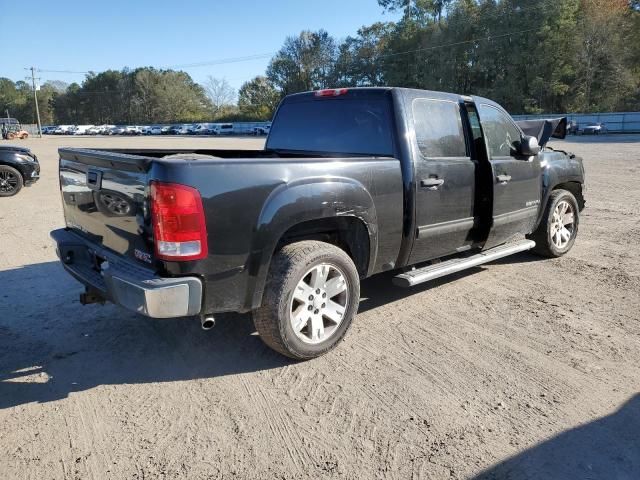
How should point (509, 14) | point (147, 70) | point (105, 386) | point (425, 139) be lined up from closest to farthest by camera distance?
point (105, 386) < point (425, 139) < point (509, 14) < point (147, 70)

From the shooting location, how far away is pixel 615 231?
7.53m

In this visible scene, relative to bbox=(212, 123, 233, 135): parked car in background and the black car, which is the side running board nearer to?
the black car

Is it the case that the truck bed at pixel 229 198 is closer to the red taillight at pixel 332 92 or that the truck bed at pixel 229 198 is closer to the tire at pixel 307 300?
the tire at pixel 307 300

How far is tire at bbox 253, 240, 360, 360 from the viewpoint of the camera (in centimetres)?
331

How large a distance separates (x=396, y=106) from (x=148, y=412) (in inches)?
116

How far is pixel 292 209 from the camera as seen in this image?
327cm

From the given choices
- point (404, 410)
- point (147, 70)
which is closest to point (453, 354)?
point (404, 410)

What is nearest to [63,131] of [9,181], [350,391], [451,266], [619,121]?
[619,121]

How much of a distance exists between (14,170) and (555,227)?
11520 mm

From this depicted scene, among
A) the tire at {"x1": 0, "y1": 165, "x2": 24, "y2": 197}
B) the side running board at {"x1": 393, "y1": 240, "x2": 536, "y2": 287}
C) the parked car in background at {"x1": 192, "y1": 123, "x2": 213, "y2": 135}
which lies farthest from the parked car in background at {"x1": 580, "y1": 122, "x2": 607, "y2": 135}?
the parked car in background at {"x1": 192, "y1": 123, "x2": 213, "y2": 135}

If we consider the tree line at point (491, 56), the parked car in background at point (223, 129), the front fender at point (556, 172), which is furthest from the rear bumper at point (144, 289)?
the parked car in background at point (223, 129)

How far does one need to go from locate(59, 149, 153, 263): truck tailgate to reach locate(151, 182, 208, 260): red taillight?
103 millimetres

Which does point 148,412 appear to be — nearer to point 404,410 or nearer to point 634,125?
point 404,410

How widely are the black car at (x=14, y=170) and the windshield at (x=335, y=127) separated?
9.12 meters
